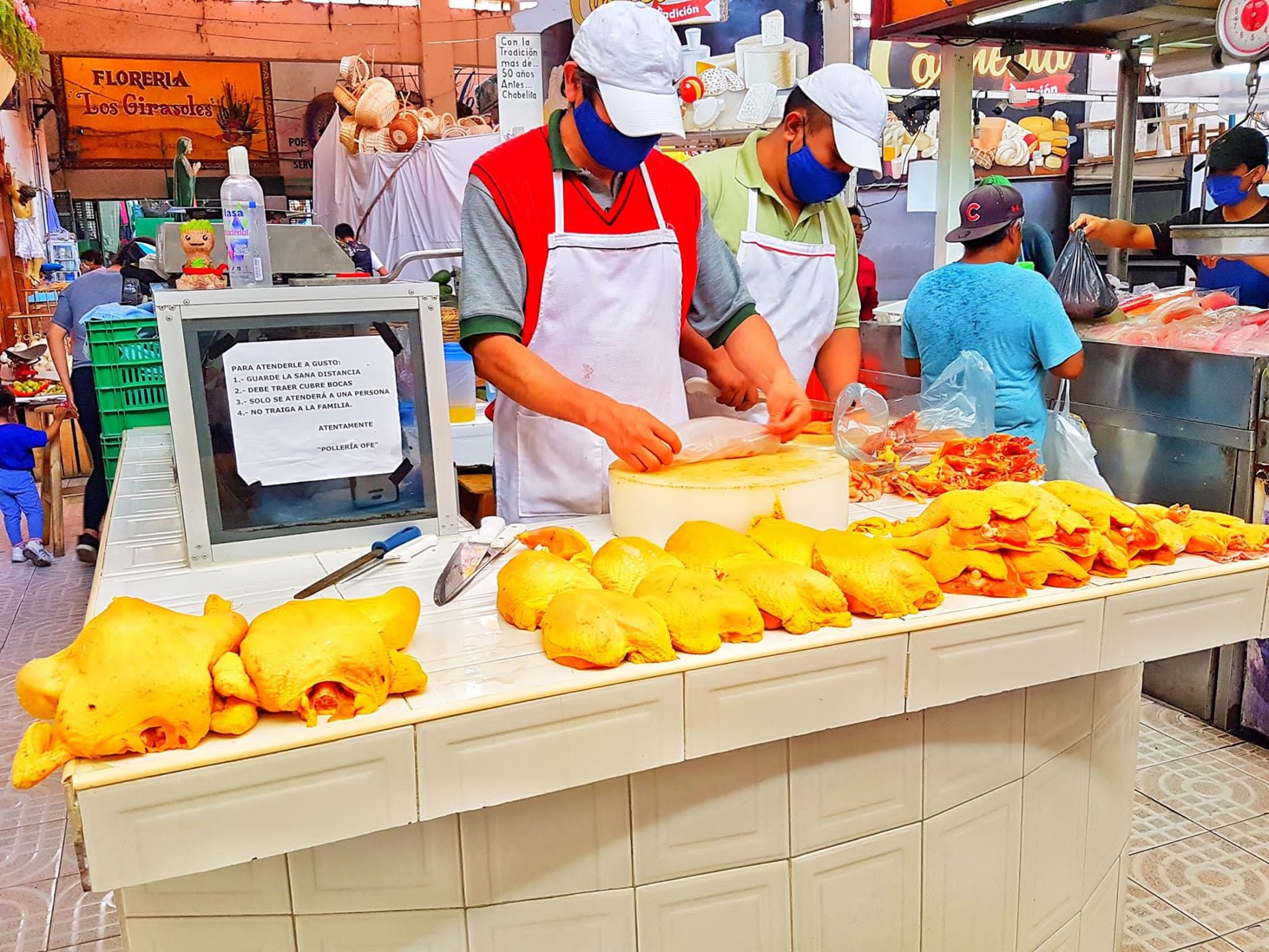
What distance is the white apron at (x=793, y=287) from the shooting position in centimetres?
272

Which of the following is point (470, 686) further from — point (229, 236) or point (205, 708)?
point (229, 236)

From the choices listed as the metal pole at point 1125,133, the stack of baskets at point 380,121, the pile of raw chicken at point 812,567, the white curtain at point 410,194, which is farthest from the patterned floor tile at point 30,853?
the stack of baskets at point 380,121

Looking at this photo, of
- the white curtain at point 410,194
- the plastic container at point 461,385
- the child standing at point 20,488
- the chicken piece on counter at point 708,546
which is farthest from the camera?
the white curtain at point 410,194

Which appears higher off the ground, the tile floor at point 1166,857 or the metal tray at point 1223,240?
the metal tray at point 1223,240

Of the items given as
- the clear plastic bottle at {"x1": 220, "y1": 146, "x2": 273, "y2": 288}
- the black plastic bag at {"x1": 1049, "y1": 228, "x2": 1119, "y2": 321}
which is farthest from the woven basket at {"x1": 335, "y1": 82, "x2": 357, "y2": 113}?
the clear plastic bottle at {"x1": 220, "y1": 146, "x2": 273, "y2": 288}

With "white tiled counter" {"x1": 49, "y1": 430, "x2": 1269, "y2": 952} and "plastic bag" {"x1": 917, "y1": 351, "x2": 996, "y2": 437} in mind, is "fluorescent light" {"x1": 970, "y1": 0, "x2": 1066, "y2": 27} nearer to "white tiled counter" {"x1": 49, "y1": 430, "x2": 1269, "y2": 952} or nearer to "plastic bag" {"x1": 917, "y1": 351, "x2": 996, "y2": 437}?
"plastic bag" {"x1": 917, "y1": 351, "x2": 996, "y2": 437}

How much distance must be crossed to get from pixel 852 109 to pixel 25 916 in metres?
2.81

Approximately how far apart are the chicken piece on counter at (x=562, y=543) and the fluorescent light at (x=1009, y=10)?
279 centimetres

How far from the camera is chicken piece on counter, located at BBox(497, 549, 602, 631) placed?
4.21 ft

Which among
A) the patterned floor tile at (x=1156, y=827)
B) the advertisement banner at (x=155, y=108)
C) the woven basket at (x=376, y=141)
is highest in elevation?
the advertisement banner at (x=155, y=108)

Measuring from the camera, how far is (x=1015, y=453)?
6.79ft

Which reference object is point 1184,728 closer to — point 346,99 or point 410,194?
point 410,194

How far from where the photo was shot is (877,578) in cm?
130

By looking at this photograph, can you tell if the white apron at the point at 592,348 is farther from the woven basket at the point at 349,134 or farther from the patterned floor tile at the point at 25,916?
the woven basket at the point at 349,134
